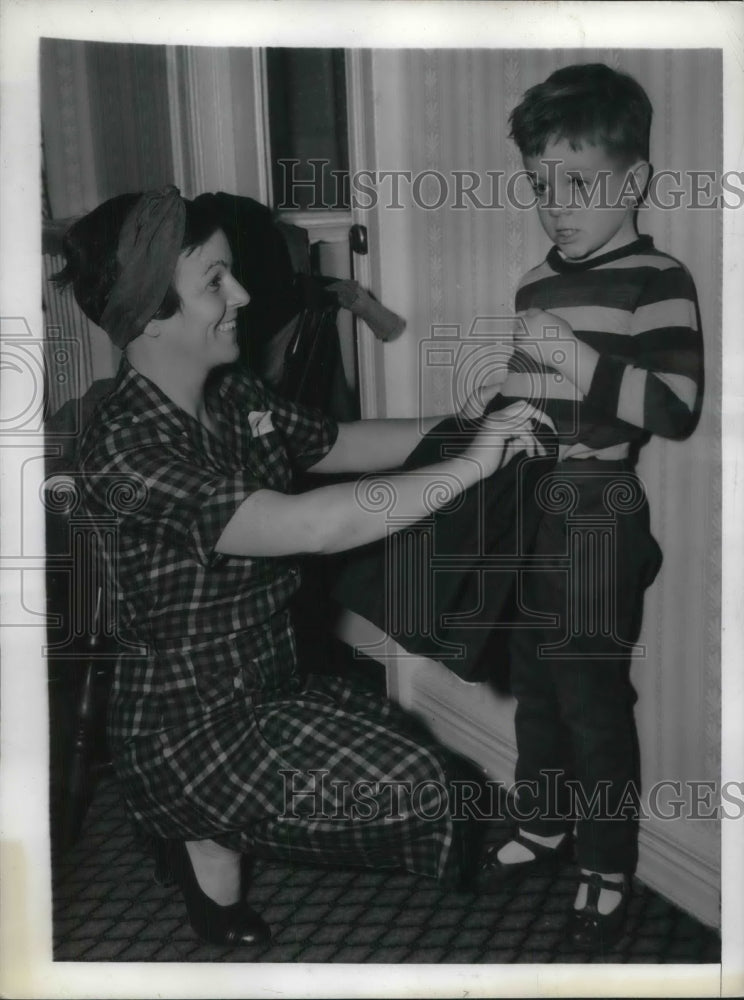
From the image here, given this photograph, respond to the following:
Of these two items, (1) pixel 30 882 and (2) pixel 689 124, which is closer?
(2) pixel 689 124

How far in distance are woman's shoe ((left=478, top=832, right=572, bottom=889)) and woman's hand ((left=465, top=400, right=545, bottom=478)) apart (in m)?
0.44

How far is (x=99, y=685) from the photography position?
1153 millimetres

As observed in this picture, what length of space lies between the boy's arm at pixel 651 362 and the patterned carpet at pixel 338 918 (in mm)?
511

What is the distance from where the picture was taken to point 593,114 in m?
1.05

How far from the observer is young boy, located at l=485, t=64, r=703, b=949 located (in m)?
1.05

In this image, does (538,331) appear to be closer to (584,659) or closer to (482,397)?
(482,397)

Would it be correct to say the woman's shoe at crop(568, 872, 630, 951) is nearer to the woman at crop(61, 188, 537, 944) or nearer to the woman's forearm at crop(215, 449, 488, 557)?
the woman at crop(61, 188, 537, 944)

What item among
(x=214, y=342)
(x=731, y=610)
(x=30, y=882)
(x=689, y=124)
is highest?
(x=689, y=124)

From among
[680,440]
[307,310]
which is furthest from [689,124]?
[307,310]

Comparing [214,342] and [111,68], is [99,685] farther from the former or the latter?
[111,68]

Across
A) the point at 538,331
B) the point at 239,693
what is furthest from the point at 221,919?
the point at 538,331

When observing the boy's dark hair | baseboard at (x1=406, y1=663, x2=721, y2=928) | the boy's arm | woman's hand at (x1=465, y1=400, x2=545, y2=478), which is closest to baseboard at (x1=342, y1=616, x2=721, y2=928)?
baseboard at (x1=406, y1=663, x2=721, y2=928)

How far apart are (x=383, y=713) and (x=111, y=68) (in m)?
0.79

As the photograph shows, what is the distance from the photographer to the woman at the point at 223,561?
1.08 meters
